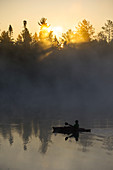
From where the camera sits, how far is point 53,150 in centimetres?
3238

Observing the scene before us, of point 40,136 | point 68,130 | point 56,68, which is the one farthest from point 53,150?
point 56,68

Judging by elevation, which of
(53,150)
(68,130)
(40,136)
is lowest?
(53,150)

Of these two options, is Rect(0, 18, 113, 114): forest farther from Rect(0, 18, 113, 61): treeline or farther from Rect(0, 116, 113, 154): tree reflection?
Rect(0, 116, 113, 154): tree reflection

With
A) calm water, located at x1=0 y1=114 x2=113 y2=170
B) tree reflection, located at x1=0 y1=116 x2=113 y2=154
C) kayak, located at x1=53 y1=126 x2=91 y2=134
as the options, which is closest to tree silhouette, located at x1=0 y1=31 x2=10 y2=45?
tree reflection, located at x1=0 y1=116 x2=113 y2=154

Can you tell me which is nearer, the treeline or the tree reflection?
the tree reflection

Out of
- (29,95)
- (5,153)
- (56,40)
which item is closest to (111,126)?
(5,153)

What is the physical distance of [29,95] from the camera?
112938mm

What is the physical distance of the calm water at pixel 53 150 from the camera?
27359mm

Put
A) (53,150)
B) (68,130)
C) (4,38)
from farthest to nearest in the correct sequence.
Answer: (4,38) < (68,130) < (53,150)

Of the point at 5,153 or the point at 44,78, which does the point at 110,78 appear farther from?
the point at 5,153

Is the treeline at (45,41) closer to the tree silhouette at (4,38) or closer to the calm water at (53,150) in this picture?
the tree silhouette at (4,38)

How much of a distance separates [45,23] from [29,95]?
3998 centimetres

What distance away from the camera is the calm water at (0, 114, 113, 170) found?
27.4 m

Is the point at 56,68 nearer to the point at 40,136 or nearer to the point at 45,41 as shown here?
the point at 45,41
